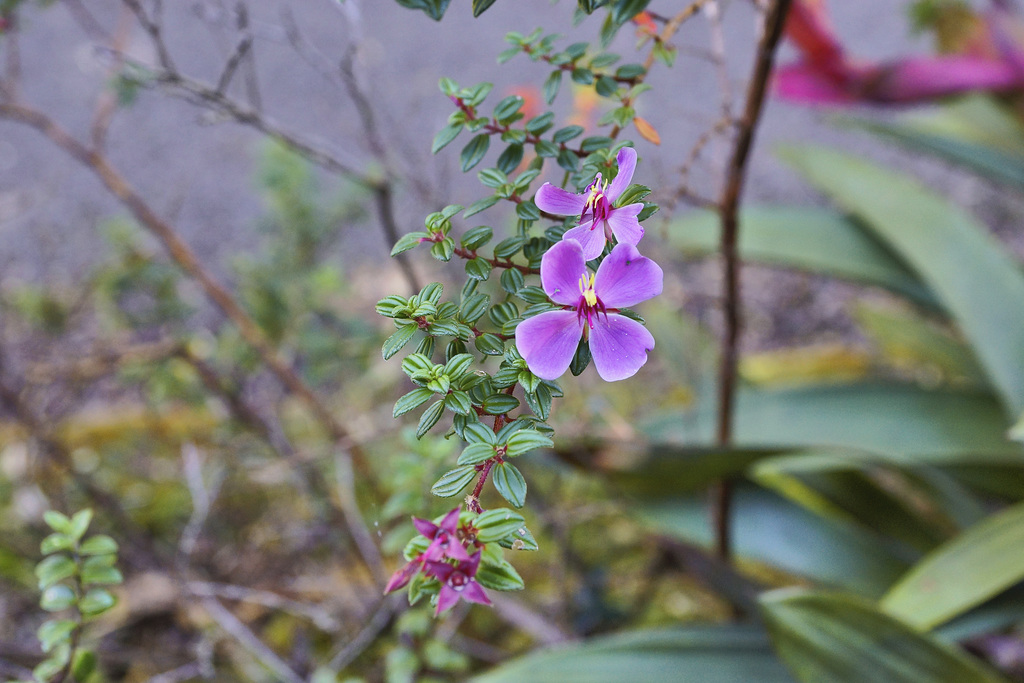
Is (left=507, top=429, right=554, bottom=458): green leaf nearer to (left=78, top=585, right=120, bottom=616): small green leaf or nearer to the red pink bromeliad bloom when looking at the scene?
(left=78, top=585, right=120, bottom=616): small green leaf

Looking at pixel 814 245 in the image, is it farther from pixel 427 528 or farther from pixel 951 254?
pixel 427 528

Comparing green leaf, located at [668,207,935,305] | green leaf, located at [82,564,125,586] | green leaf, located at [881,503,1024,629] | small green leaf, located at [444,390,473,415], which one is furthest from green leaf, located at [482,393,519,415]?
green leaf, located at [668,207,935,305]

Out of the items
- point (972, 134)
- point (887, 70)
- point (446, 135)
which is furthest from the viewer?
point (972, 134)

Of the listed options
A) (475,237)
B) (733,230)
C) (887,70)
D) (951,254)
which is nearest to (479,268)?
(475,237)

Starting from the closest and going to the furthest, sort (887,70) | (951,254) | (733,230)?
(733,230) → (951,254) → (887,70)

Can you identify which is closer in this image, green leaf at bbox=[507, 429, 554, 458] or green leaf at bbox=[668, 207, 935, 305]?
green leaf at bbox=[507, 429, 554, 458]

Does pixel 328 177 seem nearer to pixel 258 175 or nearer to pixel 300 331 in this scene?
pixel 258 175
